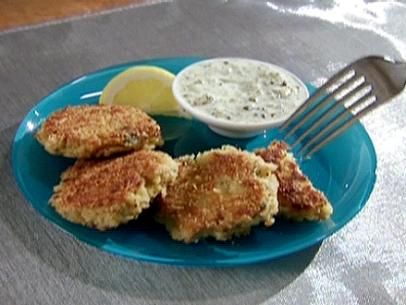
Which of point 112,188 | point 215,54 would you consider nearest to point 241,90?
point 215,54

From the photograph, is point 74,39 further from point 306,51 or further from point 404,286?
point 404,286

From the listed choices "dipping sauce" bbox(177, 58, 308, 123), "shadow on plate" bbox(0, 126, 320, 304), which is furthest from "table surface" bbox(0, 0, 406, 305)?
"dipping sauce" bbox(177, 58, 308, 123)

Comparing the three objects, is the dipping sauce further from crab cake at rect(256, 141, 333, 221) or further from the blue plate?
crab cake at rect(256, 141, 333, 221)

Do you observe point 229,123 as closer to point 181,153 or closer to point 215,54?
point 181,153

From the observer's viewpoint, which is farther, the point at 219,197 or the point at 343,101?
the point at 343,101

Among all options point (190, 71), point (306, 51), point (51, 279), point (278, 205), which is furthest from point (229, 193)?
point (306, 51)

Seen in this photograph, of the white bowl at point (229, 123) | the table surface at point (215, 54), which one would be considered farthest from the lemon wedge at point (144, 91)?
the table surface at point (215, 54)

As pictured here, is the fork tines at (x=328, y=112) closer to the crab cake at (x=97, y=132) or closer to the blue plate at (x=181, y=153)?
the blue plate at (x=181, y=153)
